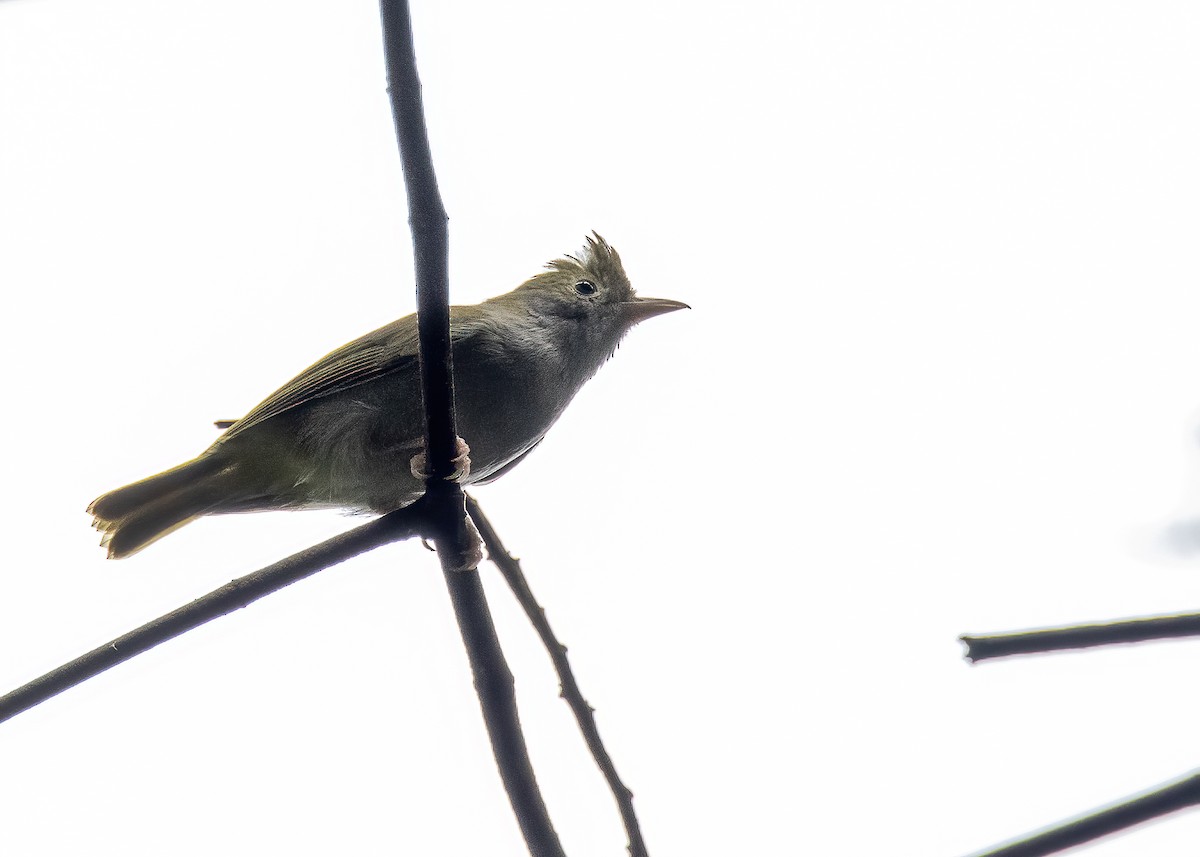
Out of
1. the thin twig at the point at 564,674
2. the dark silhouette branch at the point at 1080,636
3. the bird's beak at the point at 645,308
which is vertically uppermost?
the bird's beak at the point at 645,308

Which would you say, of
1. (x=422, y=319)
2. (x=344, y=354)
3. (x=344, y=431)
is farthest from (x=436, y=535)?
(x=344, y=354)

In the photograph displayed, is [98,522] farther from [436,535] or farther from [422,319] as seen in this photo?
[422,319]

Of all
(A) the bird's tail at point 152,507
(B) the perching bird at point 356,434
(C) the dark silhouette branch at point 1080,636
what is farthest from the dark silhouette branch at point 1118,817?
(A) the bird's tail at point 152,507

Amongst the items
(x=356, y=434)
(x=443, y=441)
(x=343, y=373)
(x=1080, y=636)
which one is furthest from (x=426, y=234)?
(x=343, y=373)

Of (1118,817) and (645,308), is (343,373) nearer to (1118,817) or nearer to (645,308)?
(645,308)

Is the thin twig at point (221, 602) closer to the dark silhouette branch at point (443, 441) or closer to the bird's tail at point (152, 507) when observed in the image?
the dark silhouette branch at point (443, 441)

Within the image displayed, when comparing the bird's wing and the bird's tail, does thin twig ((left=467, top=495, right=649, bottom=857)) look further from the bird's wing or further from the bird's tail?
the bird's tail
